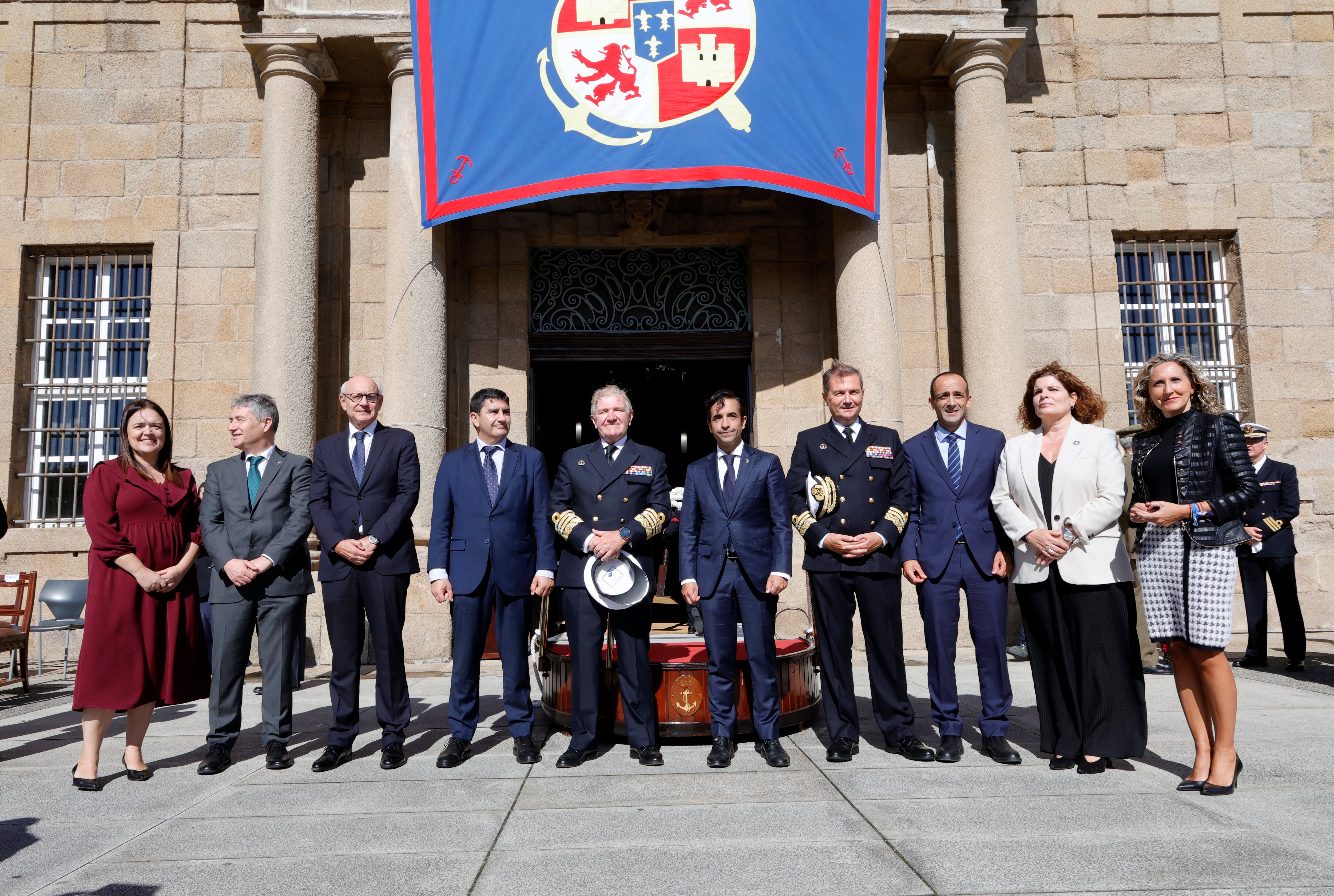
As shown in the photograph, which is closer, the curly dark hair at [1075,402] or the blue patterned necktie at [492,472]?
the curly dark hair at [1075,402]

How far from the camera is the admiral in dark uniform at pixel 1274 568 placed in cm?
815

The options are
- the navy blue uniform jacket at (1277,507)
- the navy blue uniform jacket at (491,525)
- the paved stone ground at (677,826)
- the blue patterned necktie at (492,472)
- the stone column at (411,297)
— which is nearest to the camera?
the paved stone ground at (677,826)

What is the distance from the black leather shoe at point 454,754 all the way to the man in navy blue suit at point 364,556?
8.6 inches

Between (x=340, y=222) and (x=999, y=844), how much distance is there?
992 cm

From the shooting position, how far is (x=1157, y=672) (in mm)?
7934

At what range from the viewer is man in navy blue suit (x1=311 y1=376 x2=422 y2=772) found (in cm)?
502

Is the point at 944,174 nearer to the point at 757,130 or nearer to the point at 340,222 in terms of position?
the point at 757,130

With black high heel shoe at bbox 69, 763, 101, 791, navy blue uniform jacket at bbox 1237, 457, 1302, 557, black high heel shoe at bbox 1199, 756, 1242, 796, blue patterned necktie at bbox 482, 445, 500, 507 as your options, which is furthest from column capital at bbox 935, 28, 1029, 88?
black high heel shoe at bbox 69, 763, 101, 791

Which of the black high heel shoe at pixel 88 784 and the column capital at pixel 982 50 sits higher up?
the column capital at pixel 982 50

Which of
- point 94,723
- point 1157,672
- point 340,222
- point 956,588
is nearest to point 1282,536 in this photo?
point 1157,672

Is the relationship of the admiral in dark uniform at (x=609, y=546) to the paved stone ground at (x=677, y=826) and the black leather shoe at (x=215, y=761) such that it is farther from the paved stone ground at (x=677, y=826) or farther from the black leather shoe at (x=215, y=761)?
the black leather shoe at (x=215, y=761)

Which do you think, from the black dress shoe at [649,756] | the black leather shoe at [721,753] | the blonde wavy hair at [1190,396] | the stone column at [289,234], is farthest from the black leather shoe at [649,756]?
the stone column at [289,234]

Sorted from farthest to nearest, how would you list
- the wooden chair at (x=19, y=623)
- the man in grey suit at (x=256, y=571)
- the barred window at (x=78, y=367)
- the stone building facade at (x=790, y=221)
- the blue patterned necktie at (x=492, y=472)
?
1. the barred window at (x=78, y=367)
2. the stone building facade at (x=790, y=221)
3. the wooden chair at (x=19, y=623)
4. the blue patterned necktie at (x=492, y=472)
5. the man in grey suit at (x=256, y=571)

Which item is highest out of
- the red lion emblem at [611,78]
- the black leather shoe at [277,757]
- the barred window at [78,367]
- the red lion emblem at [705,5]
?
the red lion emblem at [705,5]
